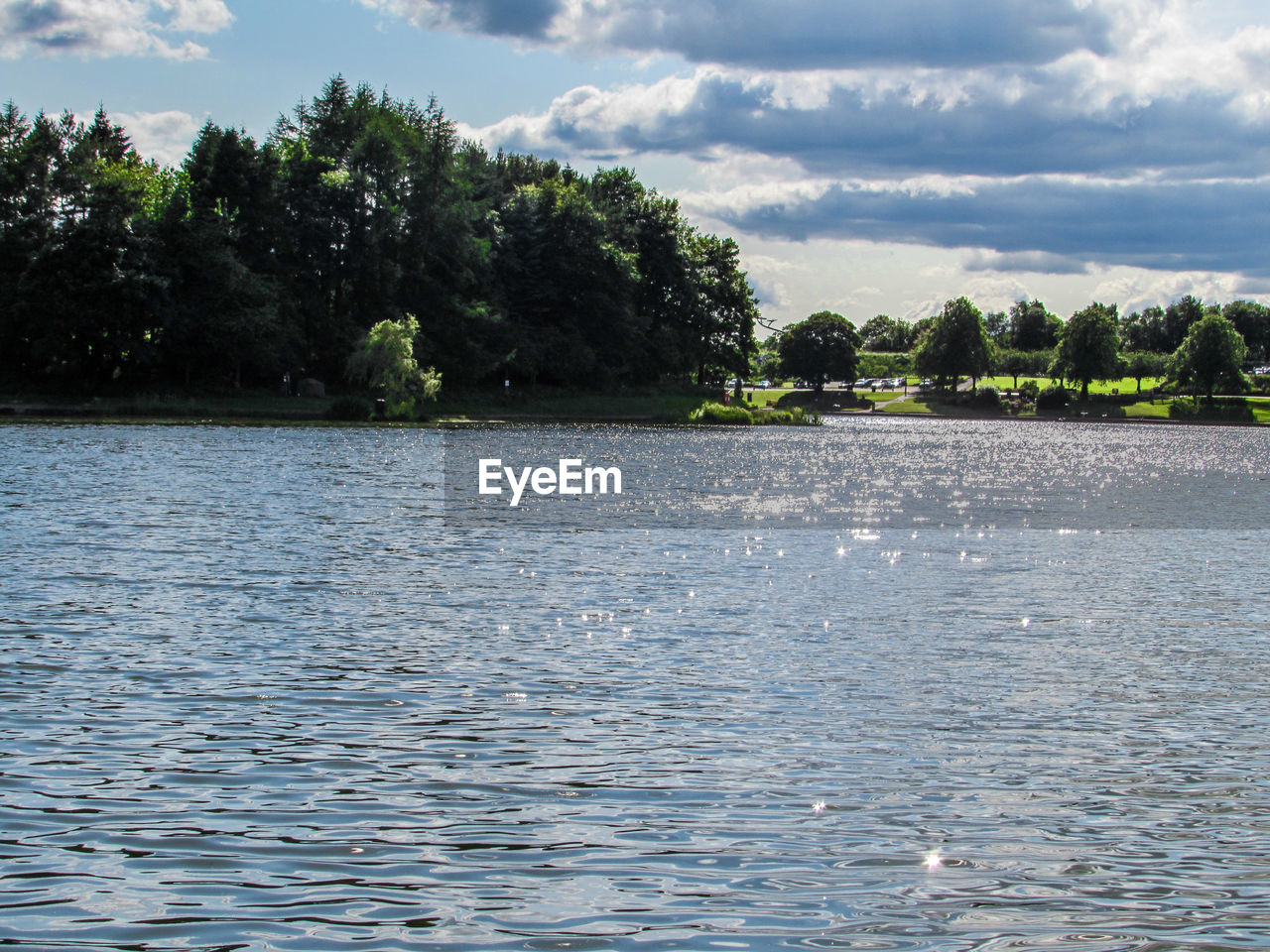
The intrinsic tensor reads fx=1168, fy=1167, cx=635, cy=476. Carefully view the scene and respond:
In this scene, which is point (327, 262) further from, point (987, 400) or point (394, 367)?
point (987, 400)

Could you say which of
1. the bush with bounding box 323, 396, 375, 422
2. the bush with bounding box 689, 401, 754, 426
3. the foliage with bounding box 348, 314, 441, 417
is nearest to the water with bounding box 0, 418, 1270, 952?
the bush with bounding box 323, 396, 375, 422

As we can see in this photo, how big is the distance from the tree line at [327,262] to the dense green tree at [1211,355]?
70953 mm

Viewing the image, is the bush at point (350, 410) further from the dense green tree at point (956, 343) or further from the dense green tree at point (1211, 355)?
the dense green tree at point (1211, 355)

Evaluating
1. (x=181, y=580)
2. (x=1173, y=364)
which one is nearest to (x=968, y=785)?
(x=181, y=580)

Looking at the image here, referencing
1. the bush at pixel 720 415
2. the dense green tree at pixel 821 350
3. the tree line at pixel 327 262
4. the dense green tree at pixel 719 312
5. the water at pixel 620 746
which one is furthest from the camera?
the dense green tree at pixel 821 350

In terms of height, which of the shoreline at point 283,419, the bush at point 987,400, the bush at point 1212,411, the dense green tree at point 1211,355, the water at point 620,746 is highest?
the dense green tree at point 1211,355

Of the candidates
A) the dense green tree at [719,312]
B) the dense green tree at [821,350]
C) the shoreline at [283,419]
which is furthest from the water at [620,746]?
the dense green tree at [821,350]

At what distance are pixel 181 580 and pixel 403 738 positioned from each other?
36.7 ft

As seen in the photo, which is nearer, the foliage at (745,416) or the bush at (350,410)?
the bush at (350,410)

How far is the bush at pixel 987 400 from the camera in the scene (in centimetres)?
17062

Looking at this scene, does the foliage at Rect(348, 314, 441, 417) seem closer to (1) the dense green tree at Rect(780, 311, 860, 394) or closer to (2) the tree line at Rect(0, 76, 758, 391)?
(2) the tree line at Rect(0, 76, 758, 391)

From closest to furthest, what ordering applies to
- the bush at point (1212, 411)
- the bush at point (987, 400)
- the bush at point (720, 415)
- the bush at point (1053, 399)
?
1. the bush at point (720, 415)
2. the bush at point (1212, 411)
3. the bush at point (1053, 399)
4. the bush at point (987, 400)

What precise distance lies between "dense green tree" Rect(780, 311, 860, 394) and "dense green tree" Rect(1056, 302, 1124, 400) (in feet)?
109

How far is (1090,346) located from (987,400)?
1580cm
